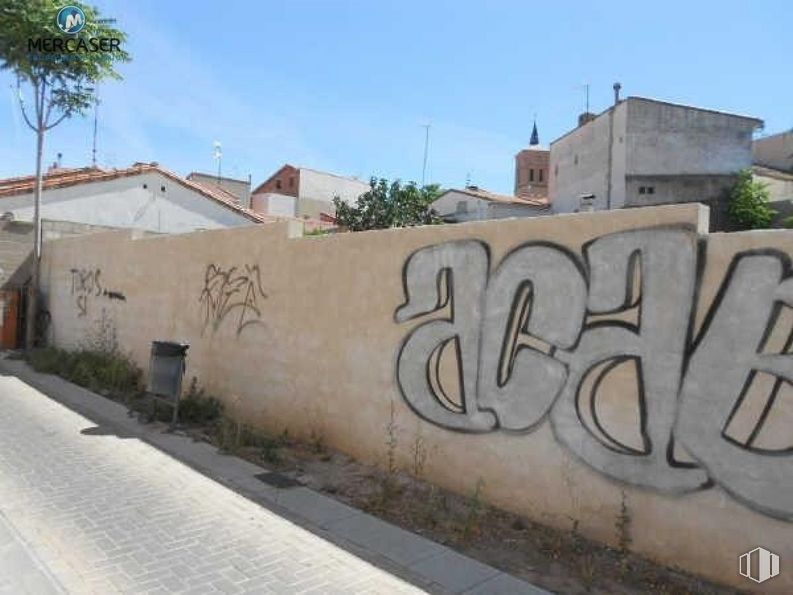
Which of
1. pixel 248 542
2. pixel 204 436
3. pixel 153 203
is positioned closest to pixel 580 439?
pixel 248 542

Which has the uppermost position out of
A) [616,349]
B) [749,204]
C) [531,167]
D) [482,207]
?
[531,167]

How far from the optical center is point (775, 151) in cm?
3506

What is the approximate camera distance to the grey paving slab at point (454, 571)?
4.01 metres

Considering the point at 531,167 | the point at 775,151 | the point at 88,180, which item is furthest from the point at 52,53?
the point at 531,167

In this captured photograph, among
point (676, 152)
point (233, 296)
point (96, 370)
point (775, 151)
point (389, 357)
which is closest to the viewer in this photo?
point (389, 357)

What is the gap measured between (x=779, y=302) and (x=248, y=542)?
3.86m

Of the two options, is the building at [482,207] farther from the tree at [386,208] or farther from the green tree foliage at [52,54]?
the green tree foliage at [52,54]

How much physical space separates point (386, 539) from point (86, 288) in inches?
415

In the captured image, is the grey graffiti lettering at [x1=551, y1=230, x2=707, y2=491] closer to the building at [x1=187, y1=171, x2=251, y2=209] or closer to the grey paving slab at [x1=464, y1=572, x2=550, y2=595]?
the grey paving slab at [x1=464, y1=572, x2=550, y2=595]

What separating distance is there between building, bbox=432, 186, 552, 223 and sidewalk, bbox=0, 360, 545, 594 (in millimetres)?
26529

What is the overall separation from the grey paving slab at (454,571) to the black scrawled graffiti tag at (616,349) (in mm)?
1133

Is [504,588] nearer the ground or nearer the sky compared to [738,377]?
nearer the ground

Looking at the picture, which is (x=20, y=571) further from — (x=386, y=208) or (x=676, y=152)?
(x=676, y=152)

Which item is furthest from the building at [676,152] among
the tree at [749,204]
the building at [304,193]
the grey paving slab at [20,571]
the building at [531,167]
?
the building at [531,167]
